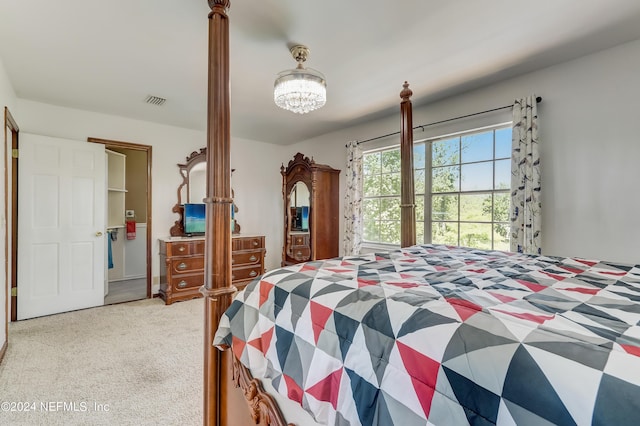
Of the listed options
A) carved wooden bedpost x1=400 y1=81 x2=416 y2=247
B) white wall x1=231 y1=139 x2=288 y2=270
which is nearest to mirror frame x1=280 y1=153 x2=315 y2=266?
white wall x1=231 y1=139 x2=288 y2=270

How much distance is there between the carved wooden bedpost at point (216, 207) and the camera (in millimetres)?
1340

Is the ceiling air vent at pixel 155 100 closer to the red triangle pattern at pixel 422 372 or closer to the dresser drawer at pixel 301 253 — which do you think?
the dresser drawer at pixel 301 253

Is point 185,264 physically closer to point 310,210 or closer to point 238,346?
point 310,210

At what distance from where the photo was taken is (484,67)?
2.50 meters

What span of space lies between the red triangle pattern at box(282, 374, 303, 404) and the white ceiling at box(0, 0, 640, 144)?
196cm

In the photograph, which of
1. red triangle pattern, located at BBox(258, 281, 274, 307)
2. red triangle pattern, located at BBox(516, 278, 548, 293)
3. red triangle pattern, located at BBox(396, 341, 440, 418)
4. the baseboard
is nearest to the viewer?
red triangle pattern, located at BBox(396, 341, 440, 418)

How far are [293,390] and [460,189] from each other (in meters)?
2.86

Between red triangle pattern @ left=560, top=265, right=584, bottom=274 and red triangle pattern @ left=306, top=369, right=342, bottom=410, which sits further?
red triangle pattern @ left=560, top=265, right=584, bottom=274

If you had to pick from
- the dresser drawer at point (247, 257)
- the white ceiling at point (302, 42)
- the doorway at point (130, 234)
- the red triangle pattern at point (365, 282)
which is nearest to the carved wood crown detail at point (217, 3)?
the white ceiling at point (302, 42)

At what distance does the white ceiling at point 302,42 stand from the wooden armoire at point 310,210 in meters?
1.29

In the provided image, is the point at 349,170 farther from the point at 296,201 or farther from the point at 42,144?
the point at 42,144

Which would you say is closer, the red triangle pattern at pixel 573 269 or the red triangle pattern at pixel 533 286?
the red triangle pattern at pixel 533 286

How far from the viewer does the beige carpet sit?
5.57ft

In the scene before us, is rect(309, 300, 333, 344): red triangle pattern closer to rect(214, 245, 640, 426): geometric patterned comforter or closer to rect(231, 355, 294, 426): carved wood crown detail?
rect(214, 245, 640, 426): geometric patterned comforter
